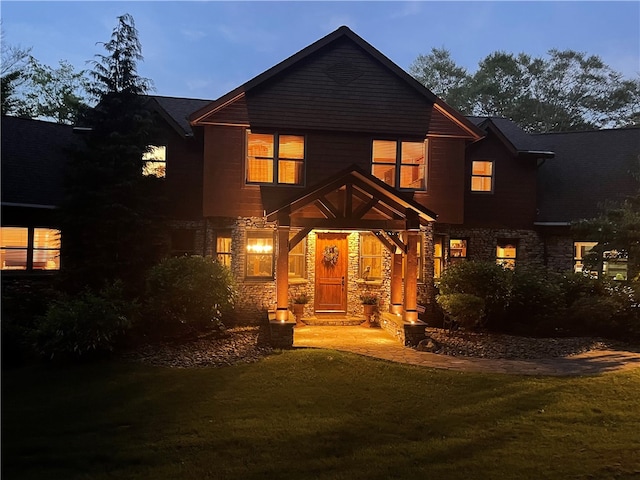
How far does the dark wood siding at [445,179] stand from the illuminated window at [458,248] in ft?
6.15

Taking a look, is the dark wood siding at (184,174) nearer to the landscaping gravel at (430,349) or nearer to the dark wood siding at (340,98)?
the dark wood siding at (340,98)

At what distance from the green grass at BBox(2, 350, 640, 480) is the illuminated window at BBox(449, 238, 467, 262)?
8.58 m

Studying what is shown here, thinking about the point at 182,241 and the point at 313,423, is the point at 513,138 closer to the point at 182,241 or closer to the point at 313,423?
the point at 182,241

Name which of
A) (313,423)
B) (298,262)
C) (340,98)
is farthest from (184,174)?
(313,423)

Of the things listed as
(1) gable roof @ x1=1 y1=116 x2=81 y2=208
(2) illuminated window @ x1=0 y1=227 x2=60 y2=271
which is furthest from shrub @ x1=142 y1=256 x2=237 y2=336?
(1) gable roof @ x1=1 y1=116 x2=81 y2=208

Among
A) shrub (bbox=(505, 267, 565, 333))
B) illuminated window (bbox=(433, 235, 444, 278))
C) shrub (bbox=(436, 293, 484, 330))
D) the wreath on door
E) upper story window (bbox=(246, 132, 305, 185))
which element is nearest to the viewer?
shrub (bbox=(436, 293, 484, 330))

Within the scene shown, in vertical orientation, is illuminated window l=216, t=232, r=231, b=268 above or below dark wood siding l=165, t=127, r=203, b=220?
below

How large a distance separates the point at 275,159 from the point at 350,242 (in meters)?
3.29

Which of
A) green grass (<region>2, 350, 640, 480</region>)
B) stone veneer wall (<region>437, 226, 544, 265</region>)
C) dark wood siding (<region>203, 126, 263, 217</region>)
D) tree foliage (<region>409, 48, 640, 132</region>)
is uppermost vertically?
tree foliage (<region>409, 48, 640, 132</region>)

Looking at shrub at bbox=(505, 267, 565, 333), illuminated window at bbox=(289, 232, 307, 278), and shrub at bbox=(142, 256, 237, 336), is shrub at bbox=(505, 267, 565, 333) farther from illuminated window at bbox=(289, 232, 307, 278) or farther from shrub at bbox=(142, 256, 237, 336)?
shrub at bbox=(142, 256, 237, 336)

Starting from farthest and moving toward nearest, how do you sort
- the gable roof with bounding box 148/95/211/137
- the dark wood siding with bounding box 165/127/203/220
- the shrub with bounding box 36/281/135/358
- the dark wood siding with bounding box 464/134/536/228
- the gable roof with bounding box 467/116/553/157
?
the dark wood siding with bounding box 464/134/536/228 → the gable roof with bounding box 467/116/553/157 → the dark wood siding with bounding box 165/127/203/220 → the gable roof with bounding box 148/95/211/137 → the shrub with bounding box 36/281/135/358

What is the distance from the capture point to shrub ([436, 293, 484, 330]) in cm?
1234

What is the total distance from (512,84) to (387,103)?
25.5 meters

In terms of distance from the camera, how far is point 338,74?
14.7 meters
